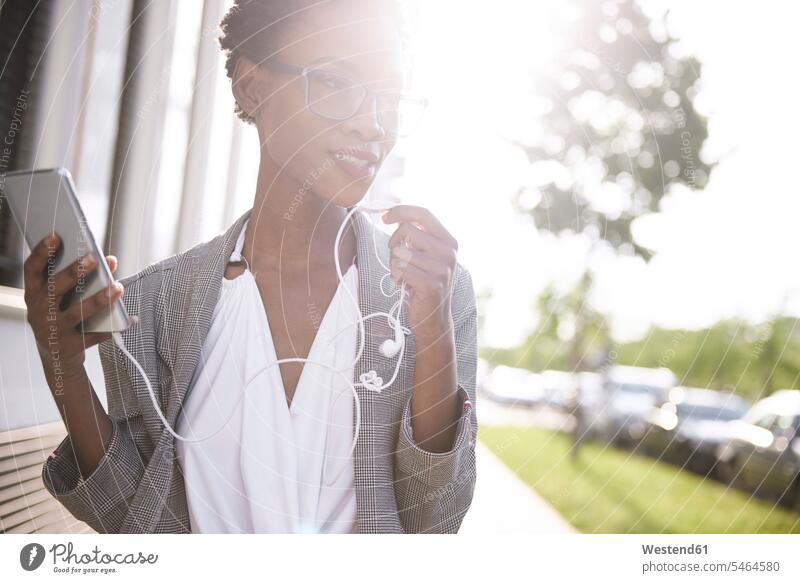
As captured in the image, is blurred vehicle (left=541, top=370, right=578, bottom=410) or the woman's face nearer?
the woman's face

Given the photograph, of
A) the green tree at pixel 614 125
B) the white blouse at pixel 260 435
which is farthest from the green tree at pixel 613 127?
the white blouse at pixel 260 435

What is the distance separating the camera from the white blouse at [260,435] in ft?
2.30

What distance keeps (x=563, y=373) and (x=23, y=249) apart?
0.64 m

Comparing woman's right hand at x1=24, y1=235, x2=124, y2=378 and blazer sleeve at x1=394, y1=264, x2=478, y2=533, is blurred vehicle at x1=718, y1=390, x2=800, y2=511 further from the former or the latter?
woman's right hand at x1=24, y1=235, x2=124, y2=378

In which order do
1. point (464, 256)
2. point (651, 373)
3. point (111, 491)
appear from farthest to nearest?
point (651, 373)
point (464, 256)
point (111, 491)

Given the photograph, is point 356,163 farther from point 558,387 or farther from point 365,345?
point 558,387

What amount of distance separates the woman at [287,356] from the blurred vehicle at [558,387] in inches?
7.7

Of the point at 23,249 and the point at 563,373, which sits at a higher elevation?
the point at 23,249

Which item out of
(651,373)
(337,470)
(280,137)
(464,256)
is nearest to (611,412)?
(651,373)

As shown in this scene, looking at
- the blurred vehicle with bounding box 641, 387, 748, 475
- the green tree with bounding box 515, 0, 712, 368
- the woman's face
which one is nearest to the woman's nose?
the woman's face

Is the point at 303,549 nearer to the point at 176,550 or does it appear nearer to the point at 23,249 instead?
the point at 176,550

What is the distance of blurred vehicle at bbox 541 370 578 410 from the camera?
902 mm

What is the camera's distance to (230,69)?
753mm

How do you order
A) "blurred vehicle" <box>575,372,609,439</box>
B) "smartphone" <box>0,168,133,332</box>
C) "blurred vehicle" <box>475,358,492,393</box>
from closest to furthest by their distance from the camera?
"smartphone" <box>0,168,133,332</box> → "blurred vehicle" <box>475,358,492,393</box> → "blurred vehicle" <box>575,372,609,439</box>
